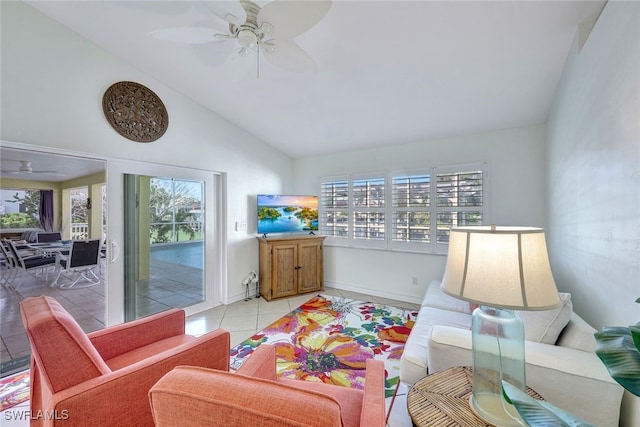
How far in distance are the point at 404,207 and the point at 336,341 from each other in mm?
2054

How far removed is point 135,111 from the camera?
104 inches

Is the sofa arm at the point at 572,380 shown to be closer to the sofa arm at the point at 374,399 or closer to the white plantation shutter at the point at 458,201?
the sofa arm at the point at 374,399

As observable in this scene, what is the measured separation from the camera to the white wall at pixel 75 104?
198 cm

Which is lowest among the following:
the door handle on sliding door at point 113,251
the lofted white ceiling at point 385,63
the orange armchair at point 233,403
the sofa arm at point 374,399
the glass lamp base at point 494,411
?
the glass lamp base at point 494,411

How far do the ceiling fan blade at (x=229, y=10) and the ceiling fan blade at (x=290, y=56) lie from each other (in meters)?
0.23

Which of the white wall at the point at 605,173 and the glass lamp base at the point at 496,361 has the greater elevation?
the white wall at the point at 605,173

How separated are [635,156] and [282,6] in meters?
1.73

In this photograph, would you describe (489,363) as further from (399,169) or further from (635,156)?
(399,169)

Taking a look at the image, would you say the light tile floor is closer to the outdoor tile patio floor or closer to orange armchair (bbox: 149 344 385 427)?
the outdoor tile patio floor

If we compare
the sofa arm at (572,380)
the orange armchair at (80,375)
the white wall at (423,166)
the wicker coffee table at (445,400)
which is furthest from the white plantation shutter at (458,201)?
the orange armchair at (80,375)

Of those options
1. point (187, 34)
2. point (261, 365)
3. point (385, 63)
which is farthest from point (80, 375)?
point (385, 63)

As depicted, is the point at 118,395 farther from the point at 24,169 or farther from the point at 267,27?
the point at 24,169

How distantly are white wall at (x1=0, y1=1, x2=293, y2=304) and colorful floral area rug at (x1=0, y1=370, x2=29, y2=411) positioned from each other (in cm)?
182

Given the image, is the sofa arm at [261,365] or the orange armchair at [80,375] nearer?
the orange armchair at [80,375]
